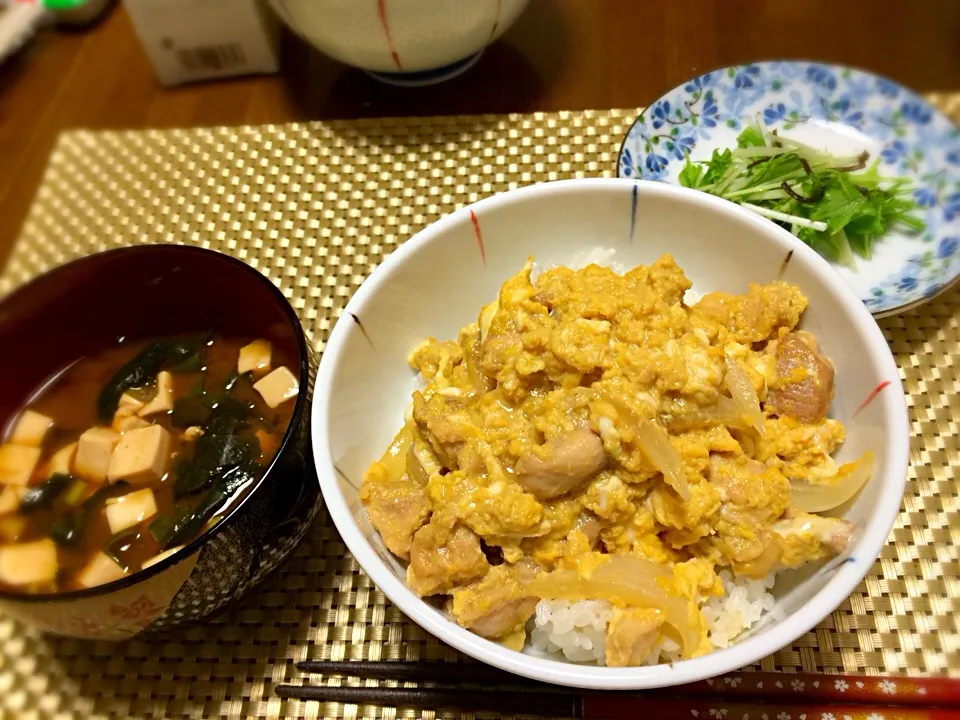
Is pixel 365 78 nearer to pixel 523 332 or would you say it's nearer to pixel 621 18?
pixel 621 18

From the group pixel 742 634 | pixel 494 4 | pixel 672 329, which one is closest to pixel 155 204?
pixel 494 4

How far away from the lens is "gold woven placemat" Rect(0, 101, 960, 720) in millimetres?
1459

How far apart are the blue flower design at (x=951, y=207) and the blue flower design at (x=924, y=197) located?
3cm

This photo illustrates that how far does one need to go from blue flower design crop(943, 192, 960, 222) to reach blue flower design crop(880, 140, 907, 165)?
0.69 feet

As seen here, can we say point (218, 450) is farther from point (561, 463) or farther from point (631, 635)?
point (631, 635)

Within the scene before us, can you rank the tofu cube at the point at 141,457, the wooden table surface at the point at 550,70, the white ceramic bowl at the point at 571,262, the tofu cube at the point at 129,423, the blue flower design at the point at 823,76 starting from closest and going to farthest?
the white ceramic bowl at the point at 571,262, the tofu cube at the point at 141,457, the tofu cube at the point at 129,423, the blue flower design at the point at 823,76, the wooden table surface at the point at 550,70

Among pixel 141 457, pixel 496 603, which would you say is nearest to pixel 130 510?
pixel 141 457

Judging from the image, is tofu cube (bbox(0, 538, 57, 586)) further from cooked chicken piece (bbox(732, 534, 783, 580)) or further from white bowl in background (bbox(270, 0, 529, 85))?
white bowl in background (bbox(270, 0, 529, 85))

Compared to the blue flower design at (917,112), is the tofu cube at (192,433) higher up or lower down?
higher up

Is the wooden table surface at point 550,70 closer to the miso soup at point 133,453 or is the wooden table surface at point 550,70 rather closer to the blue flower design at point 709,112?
the blue flower design at point 709,112

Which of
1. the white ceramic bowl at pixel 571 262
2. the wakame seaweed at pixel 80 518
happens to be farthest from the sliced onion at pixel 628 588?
the wakame seaweed at pixel 80 518

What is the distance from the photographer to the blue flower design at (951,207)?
76.2 inches

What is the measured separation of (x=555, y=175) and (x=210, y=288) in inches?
46.7

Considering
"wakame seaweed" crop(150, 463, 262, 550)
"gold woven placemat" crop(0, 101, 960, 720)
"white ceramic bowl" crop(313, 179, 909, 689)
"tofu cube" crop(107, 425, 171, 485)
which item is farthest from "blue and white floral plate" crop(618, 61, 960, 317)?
"tofu cube" crop(107, 425, 171, 485)
